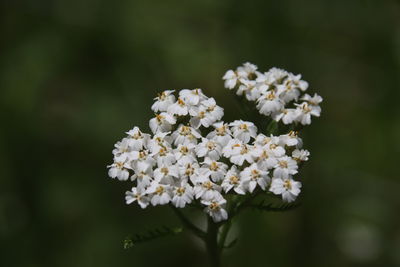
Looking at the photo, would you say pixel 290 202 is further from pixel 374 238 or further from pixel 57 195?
pixel 57 195

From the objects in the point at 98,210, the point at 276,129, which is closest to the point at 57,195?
the point at 98,210

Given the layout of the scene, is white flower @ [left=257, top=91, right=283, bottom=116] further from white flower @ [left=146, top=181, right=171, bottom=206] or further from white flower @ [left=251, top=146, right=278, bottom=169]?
white flower @ [left=146, top=181, right=171, bottom=206]

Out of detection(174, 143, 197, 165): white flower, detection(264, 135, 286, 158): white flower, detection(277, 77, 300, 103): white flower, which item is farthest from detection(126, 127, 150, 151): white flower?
detection(277, 77, 300, 103): white flower

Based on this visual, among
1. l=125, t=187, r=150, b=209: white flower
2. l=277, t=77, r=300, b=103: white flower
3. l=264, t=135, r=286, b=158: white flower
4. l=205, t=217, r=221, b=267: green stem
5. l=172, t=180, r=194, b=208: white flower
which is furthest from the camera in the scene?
l=277, t=77, r=300, b=103: white flower

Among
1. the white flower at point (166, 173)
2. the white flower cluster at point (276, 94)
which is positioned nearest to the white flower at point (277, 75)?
the white flower cluster at point (276, 94)

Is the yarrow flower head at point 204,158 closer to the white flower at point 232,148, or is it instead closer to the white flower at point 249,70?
the white flower at point 232,148

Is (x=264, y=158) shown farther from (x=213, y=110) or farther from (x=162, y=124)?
(x=162, y=124)
